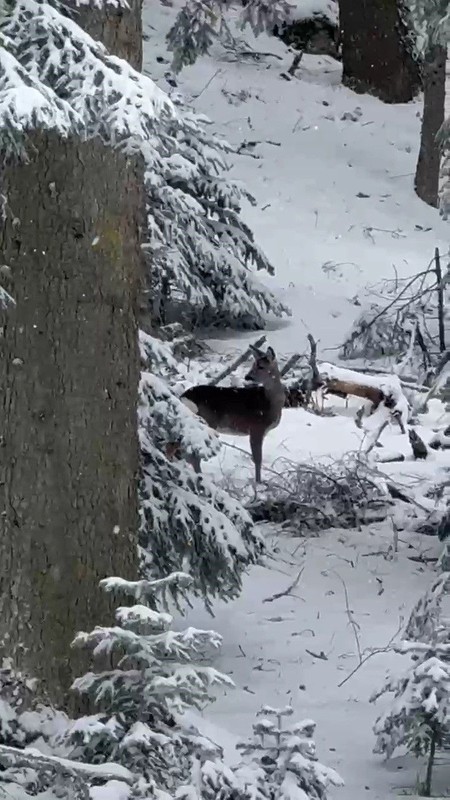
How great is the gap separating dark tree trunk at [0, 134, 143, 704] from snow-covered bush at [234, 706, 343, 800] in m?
0.81

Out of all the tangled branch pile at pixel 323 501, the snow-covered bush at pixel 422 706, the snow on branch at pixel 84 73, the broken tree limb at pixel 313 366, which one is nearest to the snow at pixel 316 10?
the broken tree limb at pixel 313 366

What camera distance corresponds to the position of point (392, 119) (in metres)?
22.1

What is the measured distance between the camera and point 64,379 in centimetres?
409

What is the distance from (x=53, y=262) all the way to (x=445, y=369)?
6.86 feet

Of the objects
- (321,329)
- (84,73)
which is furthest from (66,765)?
(321,329)

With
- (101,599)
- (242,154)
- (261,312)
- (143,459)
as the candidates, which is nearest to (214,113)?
(242,154)

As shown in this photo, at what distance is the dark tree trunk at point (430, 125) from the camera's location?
60.9ft

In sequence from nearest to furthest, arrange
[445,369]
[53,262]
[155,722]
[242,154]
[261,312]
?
[155,722]
[53,262]
[445,369]
[261,312]
[242,154]

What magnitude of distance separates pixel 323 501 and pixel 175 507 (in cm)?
276

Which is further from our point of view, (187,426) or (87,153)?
(187,426)

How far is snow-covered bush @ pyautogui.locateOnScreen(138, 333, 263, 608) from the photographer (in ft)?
17.8

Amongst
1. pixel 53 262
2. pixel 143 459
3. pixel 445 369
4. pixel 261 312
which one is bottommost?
pixel 261 312

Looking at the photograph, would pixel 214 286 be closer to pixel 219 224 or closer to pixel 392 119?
pixel 219 224

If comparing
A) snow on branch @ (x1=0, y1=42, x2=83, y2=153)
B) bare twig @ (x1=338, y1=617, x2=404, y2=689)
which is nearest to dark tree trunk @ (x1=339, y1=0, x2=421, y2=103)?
bare twig @ (x1=338, y1=617, x2=404, y2=689)
